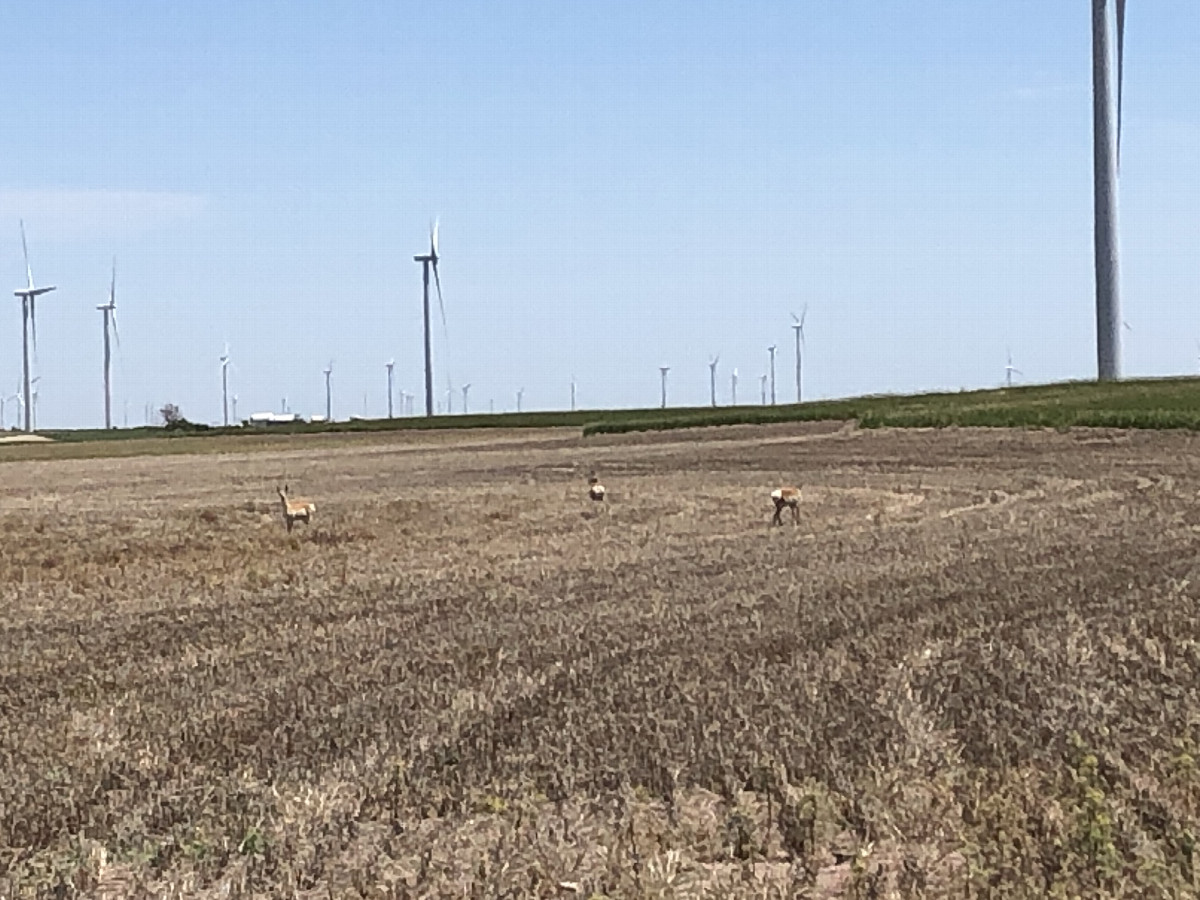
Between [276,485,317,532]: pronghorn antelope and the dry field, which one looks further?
[276,485,317,532]: pronghorn antelope

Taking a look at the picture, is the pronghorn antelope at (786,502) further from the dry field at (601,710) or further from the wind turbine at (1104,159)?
the wind turbine at (1104,159)

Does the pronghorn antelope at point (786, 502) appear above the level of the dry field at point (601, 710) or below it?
above

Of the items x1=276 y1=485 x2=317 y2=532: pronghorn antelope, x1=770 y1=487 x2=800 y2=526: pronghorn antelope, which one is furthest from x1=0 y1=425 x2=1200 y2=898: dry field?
x1=770 y1=487 x2=800 y2=526: pronghorn antelope

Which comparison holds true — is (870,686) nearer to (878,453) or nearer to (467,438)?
(878,453)

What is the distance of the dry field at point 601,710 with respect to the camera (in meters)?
8.43

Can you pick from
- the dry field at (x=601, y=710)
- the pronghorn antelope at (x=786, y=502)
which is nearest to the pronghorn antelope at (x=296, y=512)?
the dry field at (x=601, y=710)

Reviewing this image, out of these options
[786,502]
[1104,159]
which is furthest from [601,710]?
[1104,159]

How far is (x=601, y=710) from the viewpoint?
12.2 metres

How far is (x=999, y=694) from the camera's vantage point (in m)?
12.7

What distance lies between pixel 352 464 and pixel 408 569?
37674 mm

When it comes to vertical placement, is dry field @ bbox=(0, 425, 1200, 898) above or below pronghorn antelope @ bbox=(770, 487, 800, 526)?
below

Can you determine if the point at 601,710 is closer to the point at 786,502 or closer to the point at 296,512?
the point at 296,512

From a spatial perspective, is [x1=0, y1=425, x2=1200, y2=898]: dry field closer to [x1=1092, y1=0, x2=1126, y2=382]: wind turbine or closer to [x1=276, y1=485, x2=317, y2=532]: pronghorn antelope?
[x1=276, y1=485, x2=317, y2=532]: pronghorn antelope

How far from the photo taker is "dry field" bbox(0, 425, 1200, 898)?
8430 mm
